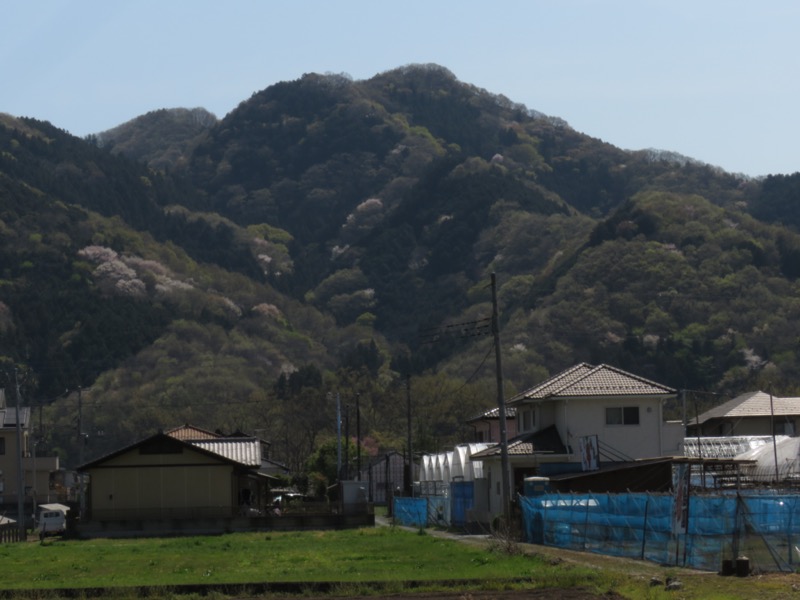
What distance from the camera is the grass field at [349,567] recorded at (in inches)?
996

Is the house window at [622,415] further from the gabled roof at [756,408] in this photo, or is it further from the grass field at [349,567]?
the gabled roof at [756,408]

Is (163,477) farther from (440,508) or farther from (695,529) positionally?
(695,529)

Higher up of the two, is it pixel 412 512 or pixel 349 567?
pixel 412 512

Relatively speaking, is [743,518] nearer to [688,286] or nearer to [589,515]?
[589,515]

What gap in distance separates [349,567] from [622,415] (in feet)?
81.1

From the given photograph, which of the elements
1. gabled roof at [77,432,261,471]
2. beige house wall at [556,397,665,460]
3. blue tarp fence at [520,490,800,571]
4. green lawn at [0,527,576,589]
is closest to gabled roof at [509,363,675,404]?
beige house wall at [556,397,665,460]

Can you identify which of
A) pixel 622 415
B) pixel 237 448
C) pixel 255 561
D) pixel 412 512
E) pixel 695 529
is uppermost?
pixel 622 415

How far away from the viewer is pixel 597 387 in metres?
54.1

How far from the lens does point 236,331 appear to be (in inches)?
7234

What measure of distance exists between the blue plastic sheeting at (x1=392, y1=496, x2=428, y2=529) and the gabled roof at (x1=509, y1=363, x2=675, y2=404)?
618 cm

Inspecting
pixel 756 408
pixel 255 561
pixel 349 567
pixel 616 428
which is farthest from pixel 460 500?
pixel 756 408

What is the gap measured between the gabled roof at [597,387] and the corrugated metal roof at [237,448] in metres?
13.6

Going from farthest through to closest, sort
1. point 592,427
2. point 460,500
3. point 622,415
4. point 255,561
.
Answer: point 460,500 < point 622,415 < point 592,427 < point 255,561

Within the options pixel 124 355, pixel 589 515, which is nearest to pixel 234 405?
pixel 124 355
